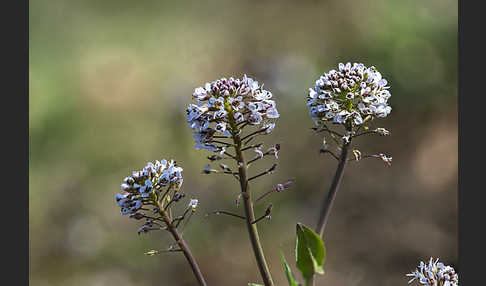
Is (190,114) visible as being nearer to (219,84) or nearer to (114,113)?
(219,84)

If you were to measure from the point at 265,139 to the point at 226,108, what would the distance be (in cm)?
634

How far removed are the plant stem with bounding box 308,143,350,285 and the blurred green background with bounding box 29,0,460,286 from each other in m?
4.93

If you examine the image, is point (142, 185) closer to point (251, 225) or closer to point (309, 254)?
Answer: point (251, 225)

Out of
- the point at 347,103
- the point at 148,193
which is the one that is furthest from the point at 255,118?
the point at 148,193

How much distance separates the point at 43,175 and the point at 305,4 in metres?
6.66

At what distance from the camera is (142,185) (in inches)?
105

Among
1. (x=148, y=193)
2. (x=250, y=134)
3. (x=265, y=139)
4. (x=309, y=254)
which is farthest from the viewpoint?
(x=265, y=139)

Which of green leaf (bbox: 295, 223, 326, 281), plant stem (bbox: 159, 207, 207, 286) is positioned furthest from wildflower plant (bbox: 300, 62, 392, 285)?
plant stem (bbox: 159, 207, 207, 286)

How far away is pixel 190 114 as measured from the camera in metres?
2.52

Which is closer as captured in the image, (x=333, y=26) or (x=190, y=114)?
(x=190, y=114)

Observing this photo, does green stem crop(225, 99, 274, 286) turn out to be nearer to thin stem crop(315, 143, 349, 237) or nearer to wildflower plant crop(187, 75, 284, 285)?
wildflower plant crop(187, 75, 284, 285)

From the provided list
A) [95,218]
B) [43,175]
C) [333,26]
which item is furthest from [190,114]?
[333,26]

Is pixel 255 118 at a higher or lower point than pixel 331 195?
higher

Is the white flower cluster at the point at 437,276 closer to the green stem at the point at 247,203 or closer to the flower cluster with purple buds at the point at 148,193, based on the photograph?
the green stem at the point at 247,203
